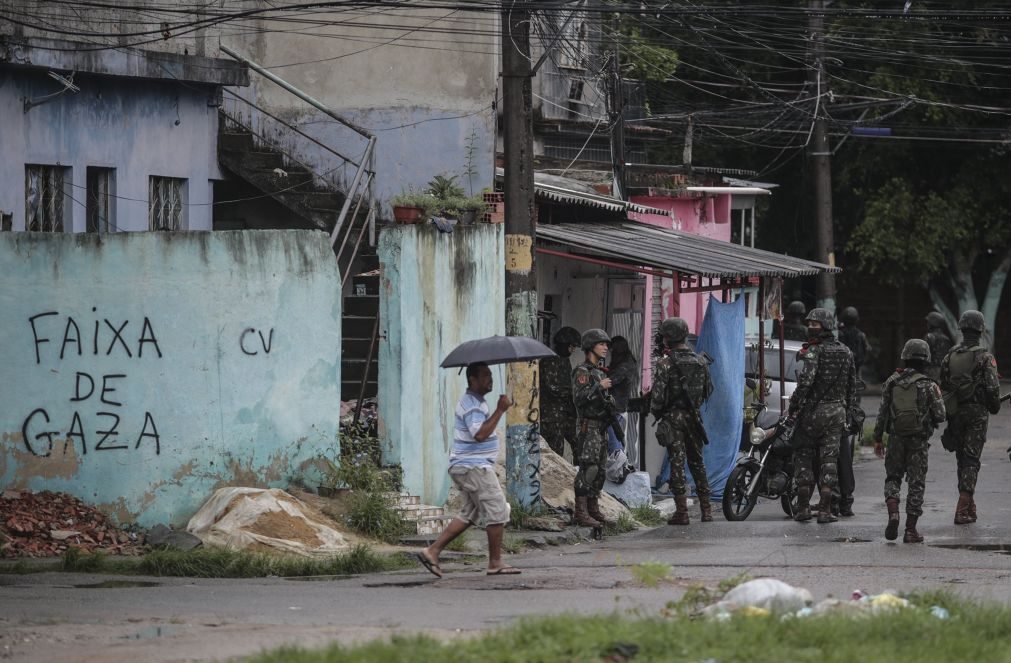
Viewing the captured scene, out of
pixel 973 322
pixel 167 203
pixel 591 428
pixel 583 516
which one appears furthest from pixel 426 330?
pixel 167 203

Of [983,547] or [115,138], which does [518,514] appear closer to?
[983,547]

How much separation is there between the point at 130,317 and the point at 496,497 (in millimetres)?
3691

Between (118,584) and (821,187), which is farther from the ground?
(821,187)

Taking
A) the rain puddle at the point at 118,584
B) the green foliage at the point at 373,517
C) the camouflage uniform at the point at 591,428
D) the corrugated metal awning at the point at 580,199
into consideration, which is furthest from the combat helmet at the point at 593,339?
the rain puddle at the point at 118,584

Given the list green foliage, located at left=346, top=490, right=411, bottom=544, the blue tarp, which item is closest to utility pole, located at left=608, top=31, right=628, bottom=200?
the blue tarp

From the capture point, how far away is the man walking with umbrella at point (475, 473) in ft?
36.9

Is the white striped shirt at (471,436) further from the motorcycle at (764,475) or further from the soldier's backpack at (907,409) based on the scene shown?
the motorcycle at (764,475)

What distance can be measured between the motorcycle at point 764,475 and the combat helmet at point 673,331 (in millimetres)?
1306

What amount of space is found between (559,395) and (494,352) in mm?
5874

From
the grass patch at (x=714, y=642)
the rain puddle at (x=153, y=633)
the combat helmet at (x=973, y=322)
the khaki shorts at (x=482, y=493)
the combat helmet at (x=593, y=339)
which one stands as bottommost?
the rain puddle at (x=153, y=633)

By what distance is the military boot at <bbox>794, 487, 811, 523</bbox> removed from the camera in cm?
1534

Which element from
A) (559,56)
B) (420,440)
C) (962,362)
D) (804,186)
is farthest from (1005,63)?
(420,440)

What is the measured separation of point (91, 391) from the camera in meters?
13.0

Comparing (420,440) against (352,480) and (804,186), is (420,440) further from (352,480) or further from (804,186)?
(804,186)
